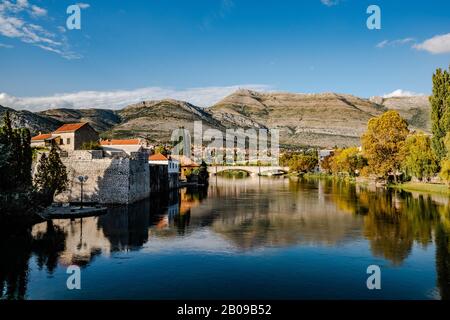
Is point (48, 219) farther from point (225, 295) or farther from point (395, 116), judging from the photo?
point (395, 116)

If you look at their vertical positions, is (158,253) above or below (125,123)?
below

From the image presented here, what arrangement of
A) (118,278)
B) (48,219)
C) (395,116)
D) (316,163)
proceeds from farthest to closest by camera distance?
(316,163), (395,116), (48,219), (118,278)

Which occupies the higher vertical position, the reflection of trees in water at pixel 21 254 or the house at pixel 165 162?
the house at pixel 165 162

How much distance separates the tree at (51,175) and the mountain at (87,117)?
137 metres

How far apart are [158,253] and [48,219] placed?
12939 mm

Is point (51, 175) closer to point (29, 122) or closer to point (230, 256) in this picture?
point (230, 256)

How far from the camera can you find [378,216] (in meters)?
31.0

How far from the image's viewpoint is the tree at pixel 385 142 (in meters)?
61.4

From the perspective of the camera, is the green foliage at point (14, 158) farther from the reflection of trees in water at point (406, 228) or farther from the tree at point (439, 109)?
A: the tree at point (439, 109)

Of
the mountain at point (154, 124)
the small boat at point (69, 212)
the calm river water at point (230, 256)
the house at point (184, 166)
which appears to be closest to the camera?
the calm river water at point (230, 256)

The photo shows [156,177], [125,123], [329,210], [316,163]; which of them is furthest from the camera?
[125,123]

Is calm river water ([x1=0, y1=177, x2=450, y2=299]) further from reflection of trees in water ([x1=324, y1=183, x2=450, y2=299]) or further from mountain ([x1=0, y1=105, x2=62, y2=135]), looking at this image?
mountain ([x1=0, y1=105, x2=62, y2=135])

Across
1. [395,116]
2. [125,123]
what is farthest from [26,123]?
[395,116]

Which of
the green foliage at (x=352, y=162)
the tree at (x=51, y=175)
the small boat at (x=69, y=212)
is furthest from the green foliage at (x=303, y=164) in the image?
the small boat at (x=69, y=212)
